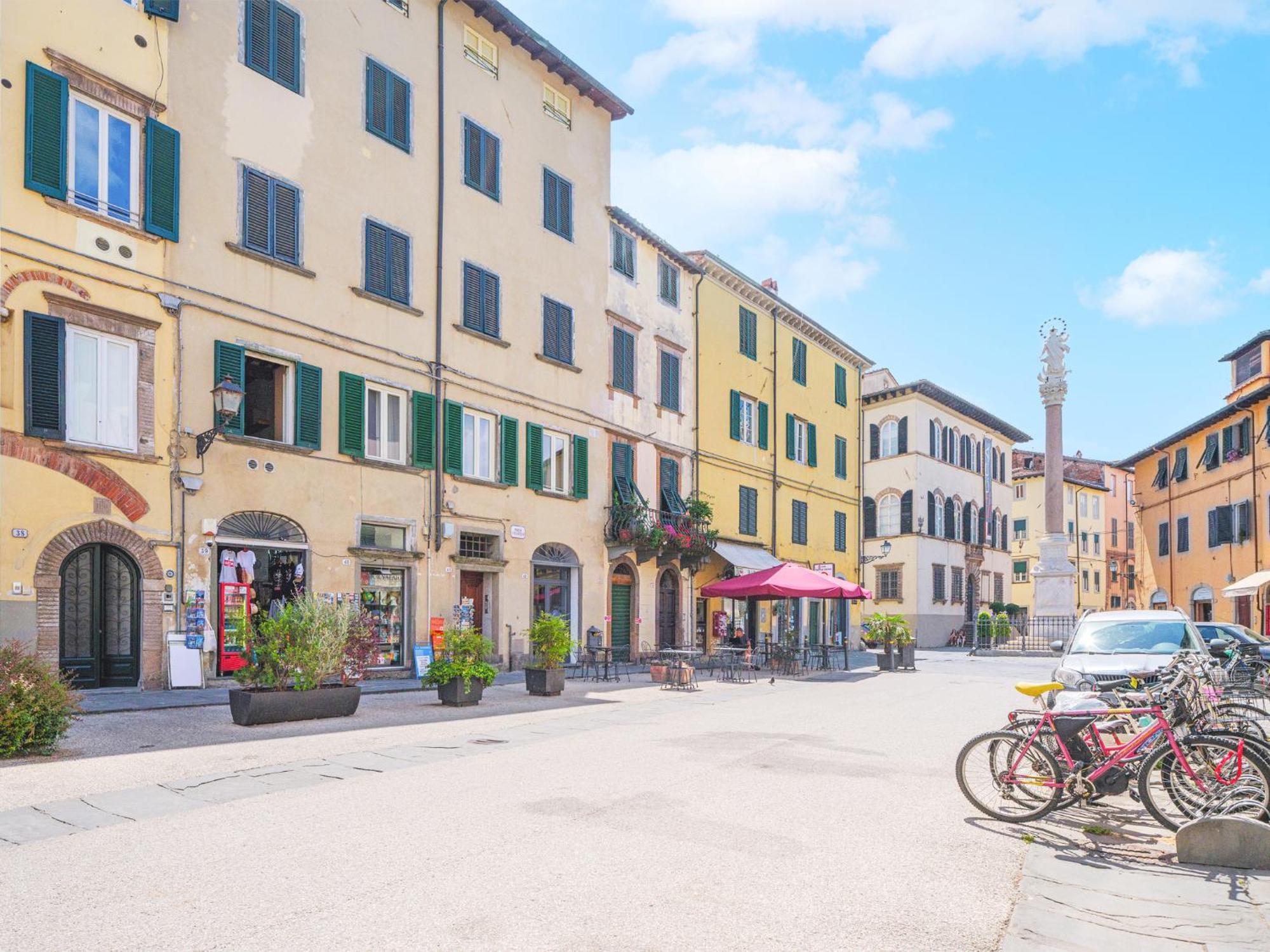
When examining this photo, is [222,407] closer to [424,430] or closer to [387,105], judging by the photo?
[424,430]

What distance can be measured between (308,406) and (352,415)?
1034 millimetres

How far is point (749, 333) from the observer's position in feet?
110

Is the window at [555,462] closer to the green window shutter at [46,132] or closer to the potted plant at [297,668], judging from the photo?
the potted plant at [297,668]

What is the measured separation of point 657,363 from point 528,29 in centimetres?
957

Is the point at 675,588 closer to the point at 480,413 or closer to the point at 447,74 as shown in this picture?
the point at 480,413

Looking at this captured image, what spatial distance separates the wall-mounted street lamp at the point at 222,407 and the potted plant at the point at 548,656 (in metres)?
6.08

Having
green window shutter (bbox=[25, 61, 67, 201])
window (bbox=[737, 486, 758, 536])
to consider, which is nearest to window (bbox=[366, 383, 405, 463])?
green window shutter (bbox=[25, 61, 67, 201])

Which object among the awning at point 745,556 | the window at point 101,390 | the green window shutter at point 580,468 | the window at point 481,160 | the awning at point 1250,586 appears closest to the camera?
the window at point 101,390

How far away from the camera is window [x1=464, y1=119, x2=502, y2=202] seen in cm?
2217

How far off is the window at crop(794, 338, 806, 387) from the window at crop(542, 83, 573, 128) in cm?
1363

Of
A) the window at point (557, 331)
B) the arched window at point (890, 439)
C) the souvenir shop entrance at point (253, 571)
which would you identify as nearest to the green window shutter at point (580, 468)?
the window at point (557, 331)

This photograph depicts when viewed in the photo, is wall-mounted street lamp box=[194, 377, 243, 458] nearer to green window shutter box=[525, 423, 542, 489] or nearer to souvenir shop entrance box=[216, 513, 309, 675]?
souvenir shop entrance box=[216, 513, 309, 675]

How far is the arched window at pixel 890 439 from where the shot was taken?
1937 inches

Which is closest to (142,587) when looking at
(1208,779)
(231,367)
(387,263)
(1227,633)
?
(231,367)
